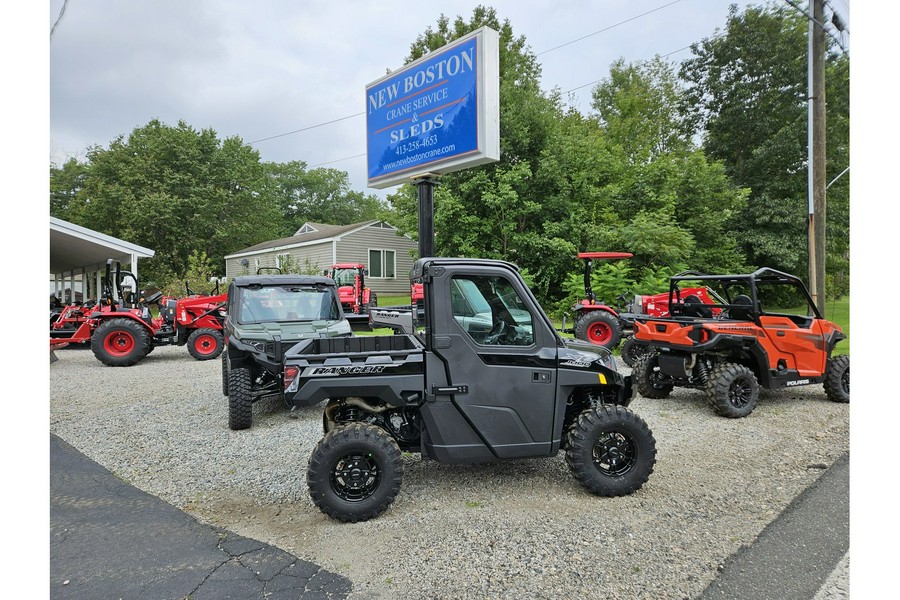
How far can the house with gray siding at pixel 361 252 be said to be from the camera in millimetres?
26062

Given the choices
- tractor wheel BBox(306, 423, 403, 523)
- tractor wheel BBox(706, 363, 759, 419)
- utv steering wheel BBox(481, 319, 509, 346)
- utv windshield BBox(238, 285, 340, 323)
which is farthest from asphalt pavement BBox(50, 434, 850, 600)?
utv windshield BBox(238, 285, 340, 323)

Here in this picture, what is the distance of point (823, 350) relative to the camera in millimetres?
6656

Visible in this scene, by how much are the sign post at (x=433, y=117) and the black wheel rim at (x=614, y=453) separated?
4.16 metres

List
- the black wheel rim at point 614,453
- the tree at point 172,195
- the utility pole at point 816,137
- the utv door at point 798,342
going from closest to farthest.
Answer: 1. the black wheel rim at point 614,453
2. the utv door at point 798,342
3. the utility pole at point 816,137
4. the tree at point 172,195

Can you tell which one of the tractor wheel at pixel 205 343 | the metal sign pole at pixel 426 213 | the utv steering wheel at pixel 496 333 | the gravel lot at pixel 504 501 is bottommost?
the gravel lot at pixel 504 501

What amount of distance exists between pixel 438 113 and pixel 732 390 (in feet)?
17.7

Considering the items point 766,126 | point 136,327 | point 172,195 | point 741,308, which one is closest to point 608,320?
point 741,308

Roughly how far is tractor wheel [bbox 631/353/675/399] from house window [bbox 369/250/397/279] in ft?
70.0

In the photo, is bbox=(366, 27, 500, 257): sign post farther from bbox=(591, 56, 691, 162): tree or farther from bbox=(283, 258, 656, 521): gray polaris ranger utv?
bbox=(591, 56, 691, 162): tree

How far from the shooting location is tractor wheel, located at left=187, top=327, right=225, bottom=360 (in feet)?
37.9

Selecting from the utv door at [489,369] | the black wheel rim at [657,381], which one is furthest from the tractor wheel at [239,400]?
the black wheel rim at [657,381]

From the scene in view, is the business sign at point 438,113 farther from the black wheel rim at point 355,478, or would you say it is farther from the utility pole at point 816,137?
the utility pole at point 816,137

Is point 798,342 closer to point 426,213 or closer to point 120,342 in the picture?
point 426,213

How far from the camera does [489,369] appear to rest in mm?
3773
